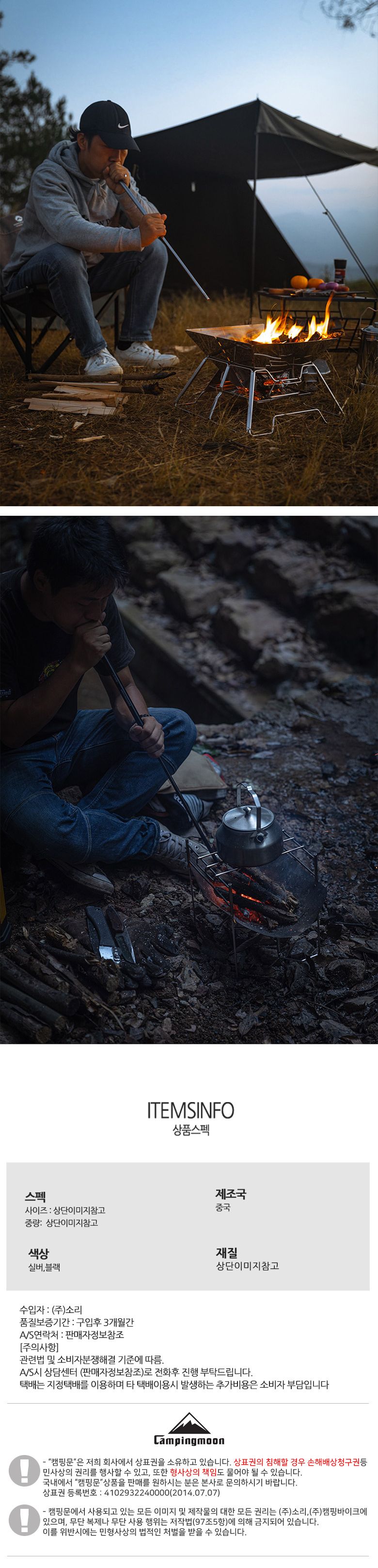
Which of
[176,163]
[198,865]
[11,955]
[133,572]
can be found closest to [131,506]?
[198,865]

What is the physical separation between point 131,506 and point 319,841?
5.88ft

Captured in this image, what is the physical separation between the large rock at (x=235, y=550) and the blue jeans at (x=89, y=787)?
4.47 metres

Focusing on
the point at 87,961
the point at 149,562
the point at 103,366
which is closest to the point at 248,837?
the point at 87,961

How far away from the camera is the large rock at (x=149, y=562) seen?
8039 millimetres

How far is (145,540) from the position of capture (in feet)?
27.8

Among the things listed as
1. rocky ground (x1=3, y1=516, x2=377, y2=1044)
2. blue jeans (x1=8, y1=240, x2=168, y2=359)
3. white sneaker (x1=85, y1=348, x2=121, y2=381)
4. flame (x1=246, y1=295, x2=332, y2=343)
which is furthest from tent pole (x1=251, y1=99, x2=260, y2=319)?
rocky ground (x1=3, y1=516, x2=377, y2=1044)

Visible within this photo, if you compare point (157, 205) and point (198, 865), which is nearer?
point (198, 865)

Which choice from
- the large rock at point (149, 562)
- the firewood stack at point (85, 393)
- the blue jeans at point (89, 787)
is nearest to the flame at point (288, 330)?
the firewood stack at point (85, 393)

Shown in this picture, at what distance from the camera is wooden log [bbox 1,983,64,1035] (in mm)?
3027

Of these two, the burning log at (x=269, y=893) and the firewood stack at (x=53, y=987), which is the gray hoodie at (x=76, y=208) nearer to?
the burning log at (x=269, y=893)

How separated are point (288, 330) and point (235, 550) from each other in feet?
11.1

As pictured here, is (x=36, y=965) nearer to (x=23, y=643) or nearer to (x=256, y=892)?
(x=256, y=892)
